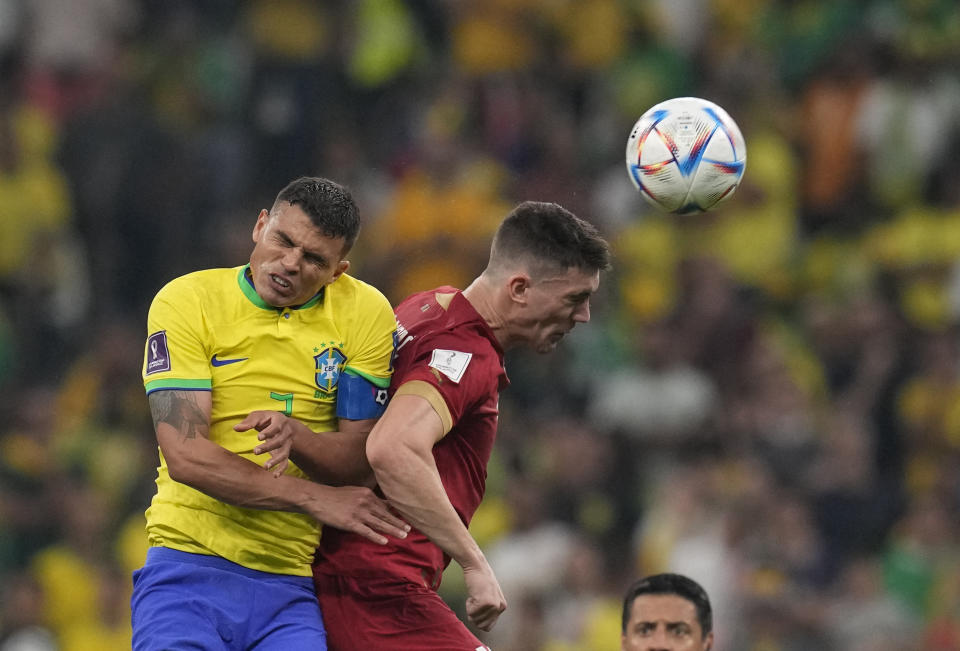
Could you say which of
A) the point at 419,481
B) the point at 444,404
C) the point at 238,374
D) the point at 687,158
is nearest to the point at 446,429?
the point at 444,404

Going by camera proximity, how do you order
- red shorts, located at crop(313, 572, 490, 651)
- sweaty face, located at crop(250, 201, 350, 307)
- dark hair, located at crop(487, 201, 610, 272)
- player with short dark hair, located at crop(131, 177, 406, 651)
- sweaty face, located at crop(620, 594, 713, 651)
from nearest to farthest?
player with short dark hair, located at crop(131, 177, 406, 651)
sweaty face, located at crop(250, 201, 350, 307)
red shorts, located at crop(313, 572, 490, 651)
dark hair, located at crop(487, 201, 610, 272)
sweaty face, located at crop(620, 594, 713, 651)

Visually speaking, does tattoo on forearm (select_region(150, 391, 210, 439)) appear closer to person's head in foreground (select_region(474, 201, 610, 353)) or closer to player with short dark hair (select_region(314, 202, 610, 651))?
player with short dark hair (select_region(314, 202, 610, 651))

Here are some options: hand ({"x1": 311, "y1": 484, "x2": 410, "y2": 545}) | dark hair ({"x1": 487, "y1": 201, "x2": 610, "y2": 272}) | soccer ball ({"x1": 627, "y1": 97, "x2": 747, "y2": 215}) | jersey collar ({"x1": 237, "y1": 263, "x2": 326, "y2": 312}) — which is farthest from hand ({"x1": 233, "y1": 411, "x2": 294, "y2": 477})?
soccer ball ({"x1": 627, "y1": 97, "x2": 747, "y2": 215})

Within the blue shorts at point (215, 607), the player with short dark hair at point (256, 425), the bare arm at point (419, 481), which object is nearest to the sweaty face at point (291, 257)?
the player with short dark hair at point (256, 425)

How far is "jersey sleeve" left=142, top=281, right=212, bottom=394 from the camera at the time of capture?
4.46 meters

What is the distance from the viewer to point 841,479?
9305 millimetres

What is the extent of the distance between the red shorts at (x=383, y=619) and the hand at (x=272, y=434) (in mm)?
561

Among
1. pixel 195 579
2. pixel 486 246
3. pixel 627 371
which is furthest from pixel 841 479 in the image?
pixel 195 579

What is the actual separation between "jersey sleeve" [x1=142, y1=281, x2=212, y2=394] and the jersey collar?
0.15 m

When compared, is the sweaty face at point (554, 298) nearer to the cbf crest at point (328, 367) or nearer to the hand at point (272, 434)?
the cbf crest at point (328, 367)

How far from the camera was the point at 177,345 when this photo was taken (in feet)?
14.8

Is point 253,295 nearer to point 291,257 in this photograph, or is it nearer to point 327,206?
point 291,257

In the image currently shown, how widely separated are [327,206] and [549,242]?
0.78 metres

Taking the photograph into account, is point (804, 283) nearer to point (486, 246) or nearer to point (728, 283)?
point (728, 283)
